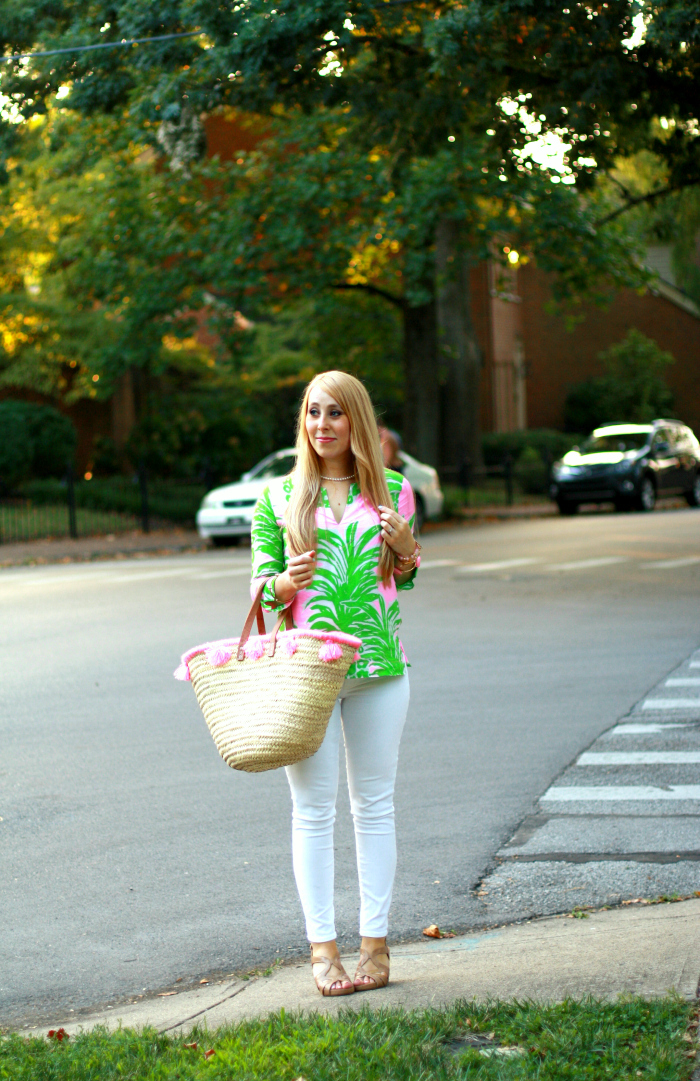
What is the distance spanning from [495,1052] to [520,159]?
13.6 meters

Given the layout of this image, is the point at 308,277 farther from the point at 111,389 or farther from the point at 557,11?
the point at 557,11

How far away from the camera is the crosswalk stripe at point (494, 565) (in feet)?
50.9

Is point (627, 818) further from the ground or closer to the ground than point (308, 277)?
closer to the ground

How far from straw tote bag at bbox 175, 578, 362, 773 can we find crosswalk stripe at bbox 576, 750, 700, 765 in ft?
11.0

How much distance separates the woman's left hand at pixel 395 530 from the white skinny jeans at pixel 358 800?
40 cm

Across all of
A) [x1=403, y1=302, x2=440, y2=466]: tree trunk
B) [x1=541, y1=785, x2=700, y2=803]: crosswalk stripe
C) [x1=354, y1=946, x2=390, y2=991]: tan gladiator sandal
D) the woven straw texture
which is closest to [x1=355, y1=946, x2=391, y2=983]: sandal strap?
[x1=354, y1=946, x2=390, y2=991]: tan gladiator sandal

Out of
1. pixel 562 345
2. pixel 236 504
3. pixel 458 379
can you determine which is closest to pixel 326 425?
pixel 236 504

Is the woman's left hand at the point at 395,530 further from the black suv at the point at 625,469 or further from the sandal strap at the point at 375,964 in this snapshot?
the black suv at the point at 625,469

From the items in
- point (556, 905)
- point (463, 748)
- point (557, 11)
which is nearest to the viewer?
point (556, 905)

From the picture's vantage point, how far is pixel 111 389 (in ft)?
77.0

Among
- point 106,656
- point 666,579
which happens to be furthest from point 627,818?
point 666,579

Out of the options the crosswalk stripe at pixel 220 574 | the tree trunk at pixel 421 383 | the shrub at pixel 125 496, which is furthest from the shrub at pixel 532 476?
the crosswalk stripe at pixel 220 574

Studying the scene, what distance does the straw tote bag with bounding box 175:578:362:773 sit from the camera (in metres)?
3.53

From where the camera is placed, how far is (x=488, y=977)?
378cm
